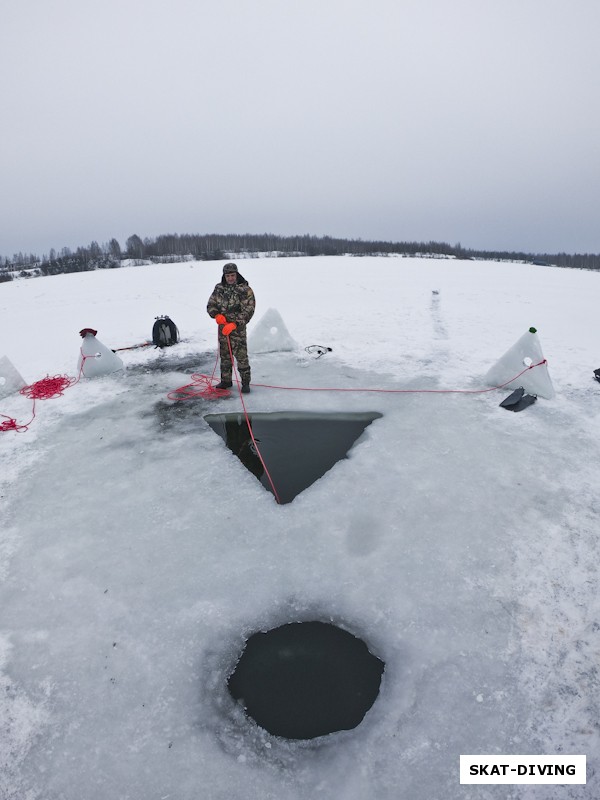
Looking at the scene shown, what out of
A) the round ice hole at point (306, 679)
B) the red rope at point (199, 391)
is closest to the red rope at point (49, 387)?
the red rope at point (199, 391)

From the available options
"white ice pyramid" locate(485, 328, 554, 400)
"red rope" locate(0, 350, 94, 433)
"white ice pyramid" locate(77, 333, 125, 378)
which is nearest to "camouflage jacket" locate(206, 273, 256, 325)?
"white ice pyramid" locate(77, 333, 125, 378)

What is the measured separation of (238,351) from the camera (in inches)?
234

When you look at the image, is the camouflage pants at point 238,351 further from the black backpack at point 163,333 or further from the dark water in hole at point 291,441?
the black backpack at point 163,333

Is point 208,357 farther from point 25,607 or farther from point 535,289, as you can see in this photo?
point 535,289

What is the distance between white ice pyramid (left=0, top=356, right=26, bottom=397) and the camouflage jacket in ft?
10.6

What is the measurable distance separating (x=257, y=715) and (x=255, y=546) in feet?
3.71

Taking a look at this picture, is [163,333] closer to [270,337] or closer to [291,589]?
[270,337]

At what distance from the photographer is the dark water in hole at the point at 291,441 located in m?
3.98

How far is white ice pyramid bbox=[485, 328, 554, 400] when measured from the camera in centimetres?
568

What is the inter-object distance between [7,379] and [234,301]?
365 centimetres

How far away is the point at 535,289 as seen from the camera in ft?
59.5

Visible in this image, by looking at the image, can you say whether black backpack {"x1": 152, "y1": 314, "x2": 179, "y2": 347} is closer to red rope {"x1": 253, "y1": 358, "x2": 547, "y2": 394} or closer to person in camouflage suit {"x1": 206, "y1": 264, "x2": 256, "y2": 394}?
person in camouflage suit {"x1": 206, "y1": 264, "x2": 256, "y2": 394}

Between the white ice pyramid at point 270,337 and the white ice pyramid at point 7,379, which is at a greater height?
the white ice pyramid at point 270,337

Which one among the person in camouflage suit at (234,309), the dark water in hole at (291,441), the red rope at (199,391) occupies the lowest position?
the dark water in hole at (291,441)
